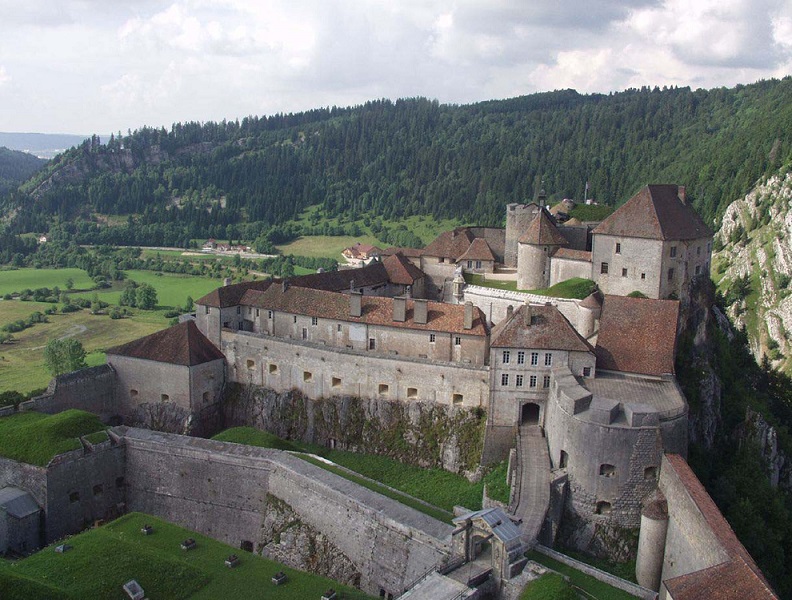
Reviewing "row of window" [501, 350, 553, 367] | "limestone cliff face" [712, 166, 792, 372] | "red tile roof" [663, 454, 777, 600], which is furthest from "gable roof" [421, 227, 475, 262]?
"limestone cliff face" [712, 166, 792, 372]

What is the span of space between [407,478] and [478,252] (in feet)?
91.4

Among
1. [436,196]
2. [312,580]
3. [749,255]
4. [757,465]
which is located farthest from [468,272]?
[436,196]

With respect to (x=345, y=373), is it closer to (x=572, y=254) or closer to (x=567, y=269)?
(x=567, y=269)

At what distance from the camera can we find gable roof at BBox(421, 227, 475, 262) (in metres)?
70.6

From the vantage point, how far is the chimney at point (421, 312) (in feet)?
172

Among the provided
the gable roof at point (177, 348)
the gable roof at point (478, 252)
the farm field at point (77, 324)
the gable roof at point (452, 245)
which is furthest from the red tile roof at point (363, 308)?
the farm field at point (77, 324)

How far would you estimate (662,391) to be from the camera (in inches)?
1671

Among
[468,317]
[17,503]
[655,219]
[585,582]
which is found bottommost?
[17,503]

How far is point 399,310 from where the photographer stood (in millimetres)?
53219

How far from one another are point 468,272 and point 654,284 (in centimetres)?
1933

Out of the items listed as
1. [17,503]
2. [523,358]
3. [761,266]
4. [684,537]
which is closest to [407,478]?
[523,358]

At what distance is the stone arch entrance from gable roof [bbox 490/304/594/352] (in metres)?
4.48

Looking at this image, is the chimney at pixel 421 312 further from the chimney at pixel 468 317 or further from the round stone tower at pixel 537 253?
the round stone tower at pixel 537 253

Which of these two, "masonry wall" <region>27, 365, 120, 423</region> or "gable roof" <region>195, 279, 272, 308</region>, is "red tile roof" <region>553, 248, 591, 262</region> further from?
"masonry wall" <region>27, 365, 120, 423</region>
